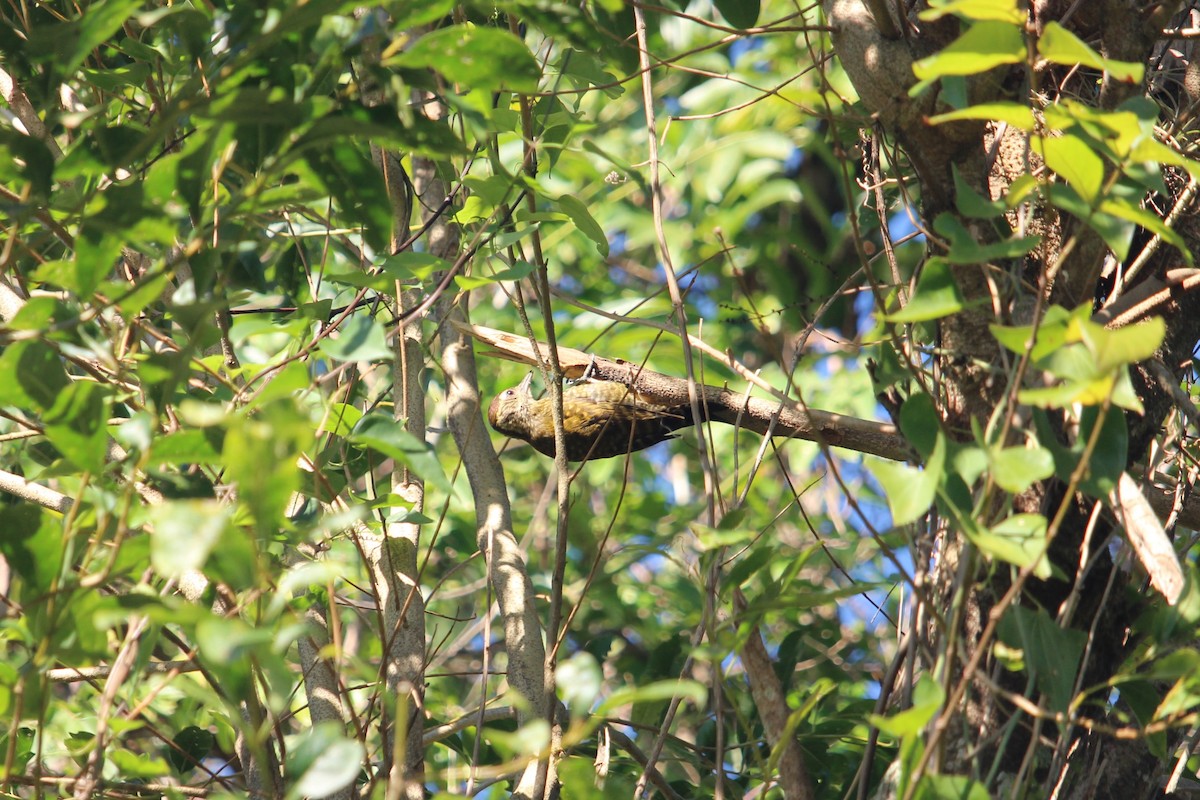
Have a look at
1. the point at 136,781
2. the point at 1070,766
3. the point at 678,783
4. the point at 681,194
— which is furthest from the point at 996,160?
the point at 681,194

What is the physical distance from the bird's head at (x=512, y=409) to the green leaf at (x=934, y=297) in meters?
0.94

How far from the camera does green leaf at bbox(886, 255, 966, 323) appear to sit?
0.85m

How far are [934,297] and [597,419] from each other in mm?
843

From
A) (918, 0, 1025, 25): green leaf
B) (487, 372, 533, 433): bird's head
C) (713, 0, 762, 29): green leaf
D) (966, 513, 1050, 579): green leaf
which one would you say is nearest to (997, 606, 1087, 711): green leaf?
(966, 513, 1050, 579): green leaf

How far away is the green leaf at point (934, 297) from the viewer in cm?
85

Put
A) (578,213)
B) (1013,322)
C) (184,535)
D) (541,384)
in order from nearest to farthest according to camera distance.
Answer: (184,535) → (1013,322) → (578,213) → (541,384)

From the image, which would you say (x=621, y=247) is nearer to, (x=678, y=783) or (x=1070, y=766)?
(x=678, y=783)

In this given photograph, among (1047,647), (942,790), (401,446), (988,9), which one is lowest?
(942,790)

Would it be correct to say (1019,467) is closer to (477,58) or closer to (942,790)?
(942,790)

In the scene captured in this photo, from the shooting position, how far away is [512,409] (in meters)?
1.80

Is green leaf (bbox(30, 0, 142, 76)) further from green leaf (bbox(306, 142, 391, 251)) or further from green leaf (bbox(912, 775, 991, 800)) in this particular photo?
green leaf (bbox(912, 775, 991, 800))

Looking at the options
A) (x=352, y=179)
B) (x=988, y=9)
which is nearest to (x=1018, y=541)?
(x=988, y=9)

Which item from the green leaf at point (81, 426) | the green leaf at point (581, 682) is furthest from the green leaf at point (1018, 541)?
the green leaf at point (81, 426)

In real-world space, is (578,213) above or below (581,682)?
above
